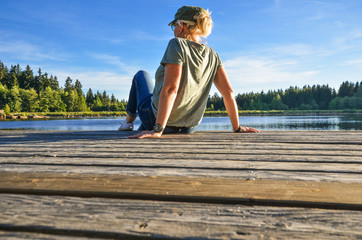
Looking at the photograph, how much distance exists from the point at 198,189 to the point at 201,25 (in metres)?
1.57

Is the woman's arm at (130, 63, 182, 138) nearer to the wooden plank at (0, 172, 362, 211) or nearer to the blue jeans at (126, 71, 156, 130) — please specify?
the blue jeans at (126, 71, 156, 130)

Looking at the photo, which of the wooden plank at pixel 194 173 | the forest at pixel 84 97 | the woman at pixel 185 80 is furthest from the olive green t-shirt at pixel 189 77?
the forest at pixel 84 97

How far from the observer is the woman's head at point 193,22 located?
1.98 m

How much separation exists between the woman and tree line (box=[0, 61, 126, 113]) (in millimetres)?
56044

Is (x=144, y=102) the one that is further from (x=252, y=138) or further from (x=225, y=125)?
(x=225, y=125)

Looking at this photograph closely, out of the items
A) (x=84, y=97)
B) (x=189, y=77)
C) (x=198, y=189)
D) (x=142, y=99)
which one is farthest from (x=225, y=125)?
(x=84, y=97)

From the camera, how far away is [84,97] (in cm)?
6862

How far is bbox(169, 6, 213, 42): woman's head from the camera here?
6.49 ft

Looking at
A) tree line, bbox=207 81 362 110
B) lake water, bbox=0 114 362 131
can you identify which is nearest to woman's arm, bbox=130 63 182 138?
lake water, bbox=0 114 362 131

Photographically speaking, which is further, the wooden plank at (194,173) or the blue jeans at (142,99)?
the blue jeans at (142,99)

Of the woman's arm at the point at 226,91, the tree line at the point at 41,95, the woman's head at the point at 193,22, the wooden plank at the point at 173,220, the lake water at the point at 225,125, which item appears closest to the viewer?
the wooden plank at the point at 173,220

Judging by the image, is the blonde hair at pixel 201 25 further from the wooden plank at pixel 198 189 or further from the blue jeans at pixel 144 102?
the wooden plank at pixel 198 189

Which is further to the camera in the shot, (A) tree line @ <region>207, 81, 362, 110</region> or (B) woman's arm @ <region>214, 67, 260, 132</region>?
(A) tree line @ <region>207, 81, 362, 110</region>

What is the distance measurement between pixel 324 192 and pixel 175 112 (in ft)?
4.94
